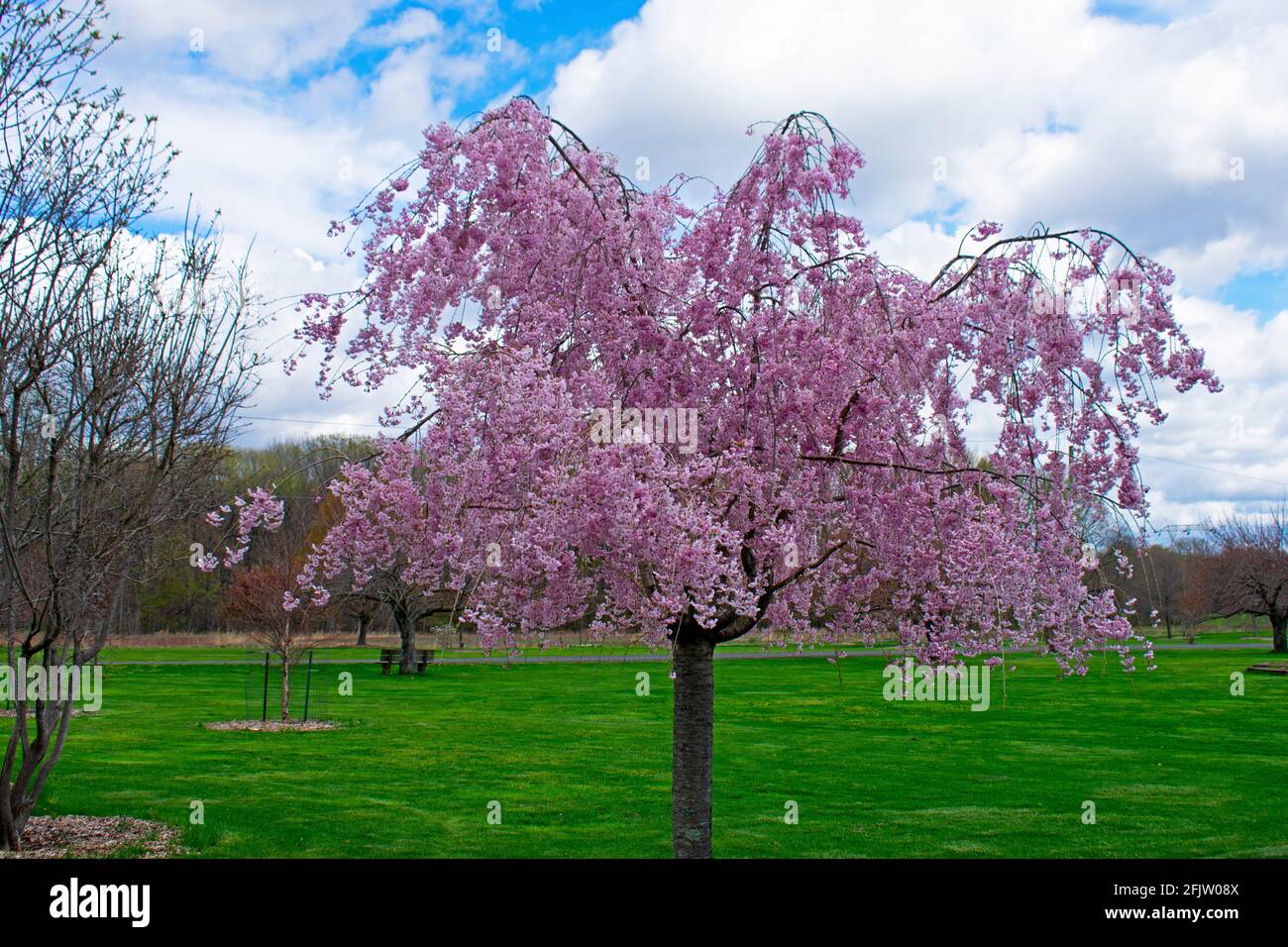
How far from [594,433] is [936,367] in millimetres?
3002

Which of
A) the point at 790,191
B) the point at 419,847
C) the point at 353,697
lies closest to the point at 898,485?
the point at 790,191

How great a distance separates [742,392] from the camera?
7.02 metres

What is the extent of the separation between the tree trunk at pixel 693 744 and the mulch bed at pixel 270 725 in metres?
13.3

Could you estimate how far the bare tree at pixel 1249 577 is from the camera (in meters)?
44.8

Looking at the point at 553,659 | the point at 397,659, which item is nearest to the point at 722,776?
the point at 397,659

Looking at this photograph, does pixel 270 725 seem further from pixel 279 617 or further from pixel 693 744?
pixel 693 744

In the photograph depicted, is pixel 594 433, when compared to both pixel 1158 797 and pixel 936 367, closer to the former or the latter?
pixel 936 367

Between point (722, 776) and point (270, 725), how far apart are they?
9.52 metres
